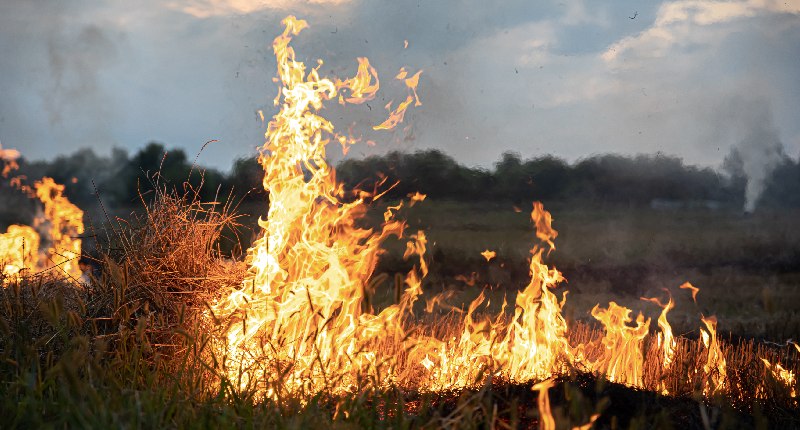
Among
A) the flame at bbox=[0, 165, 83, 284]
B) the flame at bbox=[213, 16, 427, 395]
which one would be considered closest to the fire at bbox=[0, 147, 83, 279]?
the flame at bbox=[0, 165, 83, 284]

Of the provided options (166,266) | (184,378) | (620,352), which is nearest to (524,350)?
(620,352)

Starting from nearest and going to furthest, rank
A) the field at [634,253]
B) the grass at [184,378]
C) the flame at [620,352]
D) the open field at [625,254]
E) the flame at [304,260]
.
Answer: the grass at [184,378]
the flame at [304,260]
the flame at [620,352]
the open field at [625,254]
the field at [634,253]

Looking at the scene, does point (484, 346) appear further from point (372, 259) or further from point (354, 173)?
point (354, 173)

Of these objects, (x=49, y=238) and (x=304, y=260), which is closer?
(x=304, y=260)

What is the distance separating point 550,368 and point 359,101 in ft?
9.88

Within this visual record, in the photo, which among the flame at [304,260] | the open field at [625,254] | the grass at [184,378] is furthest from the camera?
the open field at [625,254]

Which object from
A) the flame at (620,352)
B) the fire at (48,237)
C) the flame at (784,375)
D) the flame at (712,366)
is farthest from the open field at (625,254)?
the flame at (620,352)

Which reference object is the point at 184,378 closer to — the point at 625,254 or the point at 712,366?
the point at 712,366

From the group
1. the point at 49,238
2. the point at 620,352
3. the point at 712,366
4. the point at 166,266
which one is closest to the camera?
the point at 166,266

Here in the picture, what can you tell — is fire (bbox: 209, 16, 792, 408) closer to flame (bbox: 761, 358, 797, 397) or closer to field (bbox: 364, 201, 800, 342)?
flame (bbox: 761, 358, 797, 397)

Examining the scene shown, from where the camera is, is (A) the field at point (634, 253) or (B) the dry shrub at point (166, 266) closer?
(B) the dry shrub at point (166, 266)

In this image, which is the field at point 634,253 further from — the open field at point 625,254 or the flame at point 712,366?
the flame at point 712,366

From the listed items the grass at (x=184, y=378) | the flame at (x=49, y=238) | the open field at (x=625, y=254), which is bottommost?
the grass at (x=184, y=378)

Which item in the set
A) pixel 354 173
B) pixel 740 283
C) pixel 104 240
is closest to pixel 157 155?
pixel 354 173
